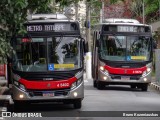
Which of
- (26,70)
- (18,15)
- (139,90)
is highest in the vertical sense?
(18,15)

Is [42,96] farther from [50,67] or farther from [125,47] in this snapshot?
[125,47]

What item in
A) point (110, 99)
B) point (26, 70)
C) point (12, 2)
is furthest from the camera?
point (110, 99)

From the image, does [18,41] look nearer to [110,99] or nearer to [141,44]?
[110,99]

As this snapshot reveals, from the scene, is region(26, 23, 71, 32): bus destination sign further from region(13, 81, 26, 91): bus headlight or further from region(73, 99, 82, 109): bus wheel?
region(73, 99, 82, 109): bus wheel

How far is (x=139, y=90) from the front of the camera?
28734 mm

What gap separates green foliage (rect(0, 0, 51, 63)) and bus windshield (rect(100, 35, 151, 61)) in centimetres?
969

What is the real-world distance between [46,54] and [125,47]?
9463 millimetres

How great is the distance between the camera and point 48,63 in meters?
18.1

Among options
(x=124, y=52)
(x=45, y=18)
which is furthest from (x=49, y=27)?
(x=124, y=52)

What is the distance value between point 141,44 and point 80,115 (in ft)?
34.2

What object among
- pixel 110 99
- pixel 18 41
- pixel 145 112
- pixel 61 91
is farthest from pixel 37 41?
pixel 110 99

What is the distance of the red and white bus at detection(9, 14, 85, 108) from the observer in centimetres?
1794

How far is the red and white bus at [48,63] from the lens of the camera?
17938mm

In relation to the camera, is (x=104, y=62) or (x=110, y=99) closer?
(x=110, y=99)
